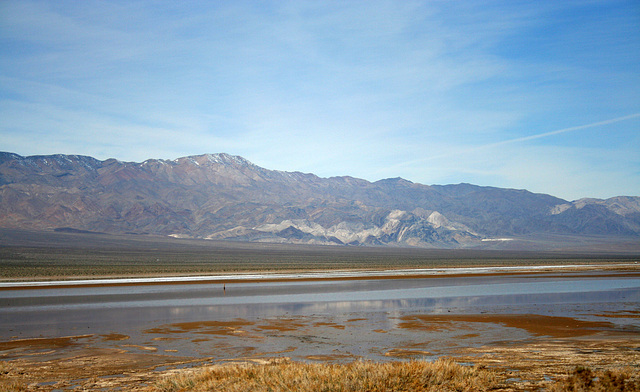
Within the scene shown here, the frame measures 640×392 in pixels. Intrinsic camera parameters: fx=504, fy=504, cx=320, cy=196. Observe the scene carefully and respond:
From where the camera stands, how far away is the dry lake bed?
12.8 m

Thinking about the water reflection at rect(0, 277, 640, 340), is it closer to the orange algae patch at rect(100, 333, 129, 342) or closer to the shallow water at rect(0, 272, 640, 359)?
the shallow water at rect(0, 272, 640, 359)

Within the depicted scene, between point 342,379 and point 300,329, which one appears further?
point 300,329

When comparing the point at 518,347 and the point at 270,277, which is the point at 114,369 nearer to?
the point at 518,347

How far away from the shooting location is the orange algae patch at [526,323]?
18047 millimetres

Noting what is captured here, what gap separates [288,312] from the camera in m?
23.6

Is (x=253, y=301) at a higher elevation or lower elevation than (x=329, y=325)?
lower

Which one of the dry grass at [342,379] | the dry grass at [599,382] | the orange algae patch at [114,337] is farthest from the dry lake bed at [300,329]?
the dry grass at [342,379]

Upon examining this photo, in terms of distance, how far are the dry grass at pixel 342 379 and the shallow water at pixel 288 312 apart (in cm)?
403

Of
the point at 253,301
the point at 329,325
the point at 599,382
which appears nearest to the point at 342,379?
the point at 599,382

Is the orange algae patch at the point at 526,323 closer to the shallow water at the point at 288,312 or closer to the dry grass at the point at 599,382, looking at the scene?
the shallow water at the point at 288,312

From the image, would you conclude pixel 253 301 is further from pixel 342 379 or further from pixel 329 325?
pixel 342 379

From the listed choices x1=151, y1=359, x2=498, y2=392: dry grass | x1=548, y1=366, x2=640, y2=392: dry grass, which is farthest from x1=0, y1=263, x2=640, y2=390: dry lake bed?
x1=151, y1=359, x2=498, y2=392: dry grass

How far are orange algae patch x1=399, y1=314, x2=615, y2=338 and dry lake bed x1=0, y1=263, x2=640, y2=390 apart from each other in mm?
41

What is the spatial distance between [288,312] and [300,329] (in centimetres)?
485
